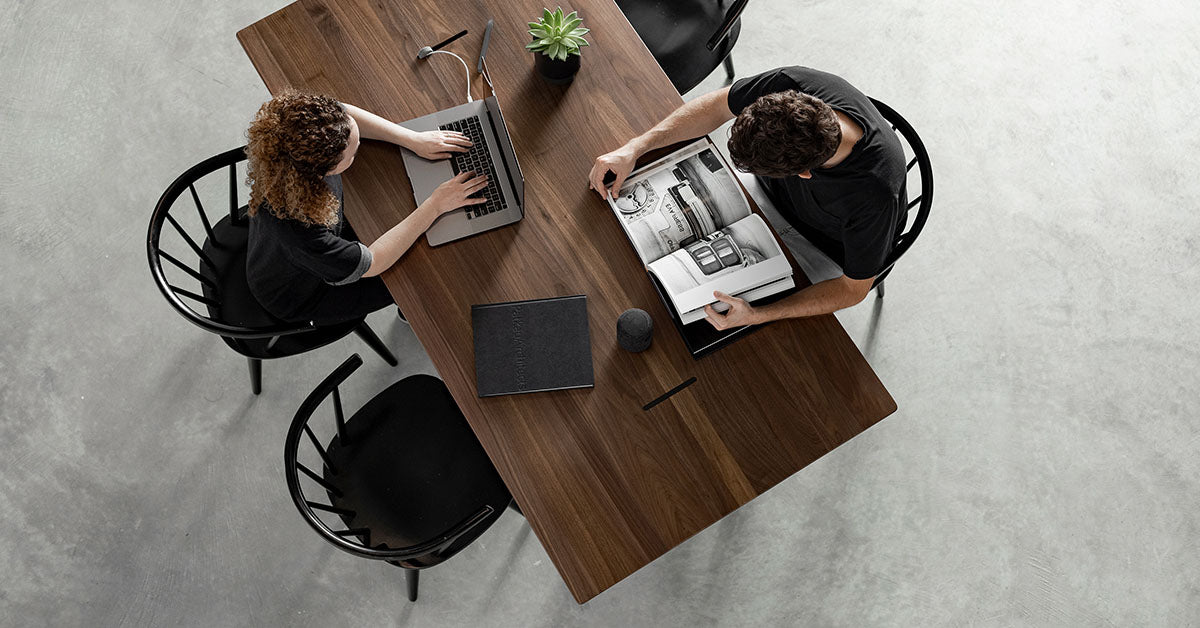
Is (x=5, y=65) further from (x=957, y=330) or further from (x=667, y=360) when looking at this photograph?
(x=957, y=330)

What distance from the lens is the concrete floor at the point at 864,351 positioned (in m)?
2.45

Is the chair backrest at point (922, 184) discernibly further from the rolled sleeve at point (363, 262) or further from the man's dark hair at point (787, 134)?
the rolled sleeve at point (363, 262)

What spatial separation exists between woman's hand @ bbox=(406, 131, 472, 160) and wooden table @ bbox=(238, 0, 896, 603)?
3.0 inches

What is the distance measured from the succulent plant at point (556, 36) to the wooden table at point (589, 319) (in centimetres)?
11

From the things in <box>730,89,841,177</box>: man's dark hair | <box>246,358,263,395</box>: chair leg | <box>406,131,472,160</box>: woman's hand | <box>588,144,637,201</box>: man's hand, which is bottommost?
<box>246,358,263,395</box>: chair leg

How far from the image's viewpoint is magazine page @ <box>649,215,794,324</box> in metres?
1.70

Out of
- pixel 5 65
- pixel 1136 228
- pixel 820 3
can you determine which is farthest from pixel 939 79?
pixel 5 65

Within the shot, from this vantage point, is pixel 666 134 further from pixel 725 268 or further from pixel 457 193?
pixel 457 193

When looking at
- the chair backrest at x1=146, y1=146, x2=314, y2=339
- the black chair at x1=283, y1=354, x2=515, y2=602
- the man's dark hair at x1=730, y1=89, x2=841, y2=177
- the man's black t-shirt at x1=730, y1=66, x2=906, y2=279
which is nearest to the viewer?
the man's dark hair at x1=730, y1=89, x2=841, y2=177

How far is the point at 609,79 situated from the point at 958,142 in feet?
5.23

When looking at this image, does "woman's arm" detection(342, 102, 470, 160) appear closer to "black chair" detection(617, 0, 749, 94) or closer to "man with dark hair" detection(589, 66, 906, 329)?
"man with dark hair" detection(589, 66, 906, 329)

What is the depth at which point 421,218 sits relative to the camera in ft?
5.72

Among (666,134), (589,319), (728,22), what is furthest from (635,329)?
(728,22)

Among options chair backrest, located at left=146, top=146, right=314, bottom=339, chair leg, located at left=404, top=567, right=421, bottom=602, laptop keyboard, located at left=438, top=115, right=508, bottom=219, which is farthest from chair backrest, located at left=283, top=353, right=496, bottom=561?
laptop keyboard, located at left=438, top=115, right=508, bottom=219
